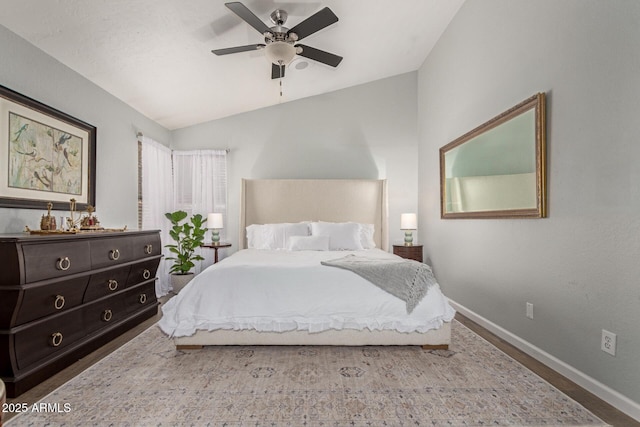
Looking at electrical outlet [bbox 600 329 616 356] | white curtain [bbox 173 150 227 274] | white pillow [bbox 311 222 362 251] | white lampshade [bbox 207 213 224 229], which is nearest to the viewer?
electrical outlet [bbox 600 329 616 356]

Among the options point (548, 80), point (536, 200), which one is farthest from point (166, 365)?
point (548, 80)

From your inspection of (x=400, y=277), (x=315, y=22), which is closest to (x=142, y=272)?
(x=400, y=277)

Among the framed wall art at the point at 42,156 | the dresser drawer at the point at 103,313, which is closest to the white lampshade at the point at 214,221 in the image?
the framed wall art at the point at 42,156

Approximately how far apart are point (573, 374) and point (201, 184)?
4.76 meters

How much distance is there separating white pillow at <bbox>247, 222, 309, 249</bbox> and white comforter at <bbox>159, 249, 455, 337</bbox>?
1786mm

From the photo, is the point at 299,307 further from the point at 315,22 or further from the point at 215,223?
the point at 215,223

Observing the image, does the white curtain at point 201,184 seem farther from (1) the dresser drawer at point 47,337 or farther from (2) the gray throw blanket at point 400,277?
(2) the gray throw blanket at point 400,277

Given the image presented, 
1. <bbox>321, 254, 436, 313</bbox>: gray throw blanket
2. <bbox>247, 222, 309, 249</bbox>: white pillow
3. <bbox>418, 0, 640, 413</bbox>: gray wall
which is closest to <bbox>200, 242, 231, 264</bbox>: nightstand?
<bbox>247, 222, 309, 249</bbox>: white pillow

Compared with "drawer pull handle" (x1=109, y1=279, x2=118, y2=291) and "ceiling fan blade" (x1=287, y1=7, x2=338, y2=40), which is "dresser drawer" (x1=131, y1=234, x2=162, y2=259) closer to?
"drawer pull handle" (x1=109, y1=279, x2=118, y2=291)

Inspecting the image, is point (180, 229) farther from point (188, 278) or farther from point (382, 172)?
point (382, 172)

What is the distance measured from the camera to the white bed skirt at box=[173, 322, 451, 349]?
268cm

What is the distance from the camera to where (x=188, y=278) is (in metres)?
4.76

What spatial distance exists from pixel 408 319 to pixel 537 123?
1727 mm

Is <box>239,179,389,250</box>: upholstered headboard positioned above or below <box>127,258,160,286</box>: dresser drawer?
above
